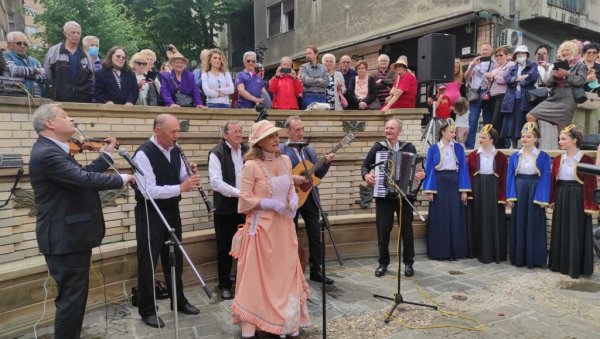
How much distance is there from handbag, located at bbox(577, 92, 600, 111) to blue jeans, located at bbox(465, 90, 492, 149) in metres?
1.56

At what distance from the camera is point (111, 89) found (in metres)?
6.24

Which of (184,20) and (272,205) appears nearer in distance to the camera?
(272,205)

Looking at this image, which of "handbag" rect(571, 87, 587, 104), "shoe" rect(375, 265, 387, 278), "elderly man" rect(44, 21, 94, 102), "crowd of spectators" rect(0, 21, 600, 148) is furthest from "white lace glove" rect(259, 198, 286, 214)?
"handbag" rect(571, 87, 587, 104)

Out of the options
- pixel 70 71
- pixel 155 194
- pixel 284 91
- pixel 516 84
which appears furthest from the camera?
pixel 516 84

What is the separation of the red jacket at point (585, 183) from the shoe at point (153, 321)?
5.38 meters

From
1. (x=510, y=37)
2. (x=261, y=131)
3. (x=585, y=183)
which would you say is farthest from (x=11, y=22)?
(x=585, y=183)

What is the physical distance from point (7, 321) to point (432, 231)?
5.58 metres

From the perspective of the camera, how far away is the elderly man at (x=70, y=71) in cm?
597

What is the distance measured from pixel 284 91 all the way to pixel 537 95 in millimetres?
4505

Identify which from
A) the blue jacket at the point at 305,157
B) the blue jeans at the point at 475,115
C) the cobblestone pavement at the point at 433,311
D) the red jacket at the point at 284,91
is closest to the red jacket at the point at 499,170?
Result: the cobblestone pavement at the point at 433,311

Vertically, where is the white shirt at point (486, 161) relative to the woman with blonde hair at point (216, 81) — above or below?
below

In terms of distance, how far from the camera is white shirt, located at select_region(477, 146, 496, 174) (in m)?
7.05

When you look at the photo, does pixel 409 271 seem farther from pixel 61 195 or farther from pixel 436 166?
pixel 61 195

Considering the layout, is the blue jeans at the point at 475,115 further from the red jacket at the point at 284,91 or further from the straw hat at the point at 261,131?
the straw hat at the point at 261,131
